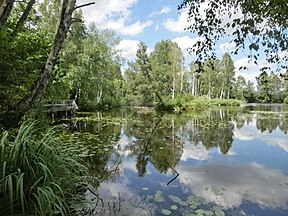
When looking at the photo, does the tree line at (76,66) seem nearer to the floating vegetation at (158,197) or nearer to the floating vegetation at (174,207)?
the floating vegetation at (174,207)

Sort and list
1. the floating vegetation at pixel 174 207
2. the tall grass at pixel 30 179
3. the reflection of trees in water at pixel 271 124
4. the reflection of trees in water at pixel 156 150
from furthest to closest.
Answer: the reflection of trees in water at pixel 271 124
the reflection of trees in water at pixel 156 150
the floating vegetation at pixel 174 207
the tall grass at pixel 30 179

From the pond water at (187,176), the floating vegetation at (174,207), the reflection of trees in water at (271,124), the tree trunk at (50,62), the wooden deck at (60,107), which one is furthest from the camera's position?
the wooden deck at (60,107)

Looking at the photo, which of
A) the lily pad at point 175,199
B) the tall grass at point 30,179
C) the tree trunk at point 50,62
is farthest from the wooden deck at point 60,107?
the tall grass at point 30,179

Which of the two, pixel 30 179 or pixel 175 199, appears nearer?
Result: pixel 30 179

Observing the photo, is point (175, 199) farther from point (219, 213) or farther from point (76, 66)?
point (76, 66)

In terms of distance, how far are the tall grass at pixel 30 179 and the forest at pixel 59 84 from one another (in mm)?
11

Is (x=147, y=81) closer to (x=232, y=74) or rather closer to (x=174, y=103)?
(x=174, y=103)

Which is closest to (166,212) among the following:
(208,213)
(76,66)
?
(208,213)

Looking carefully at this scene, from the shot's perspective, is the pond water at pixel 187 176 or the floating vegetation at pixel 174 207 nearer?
the floating vegetation at pixel 174 207

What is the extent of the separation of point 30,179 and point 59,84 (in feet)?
30.9

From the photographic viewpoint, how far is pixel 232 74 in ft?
183

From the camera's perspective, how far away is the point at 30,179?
293cm

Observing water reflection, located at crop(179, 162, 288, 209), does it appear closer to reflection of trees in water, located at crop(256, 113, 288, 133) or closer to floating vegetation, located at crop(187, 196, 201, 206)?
floating vegetation, located at crop(187, 196, 201, 206)

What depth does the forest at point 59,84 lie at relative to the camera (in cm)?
288
